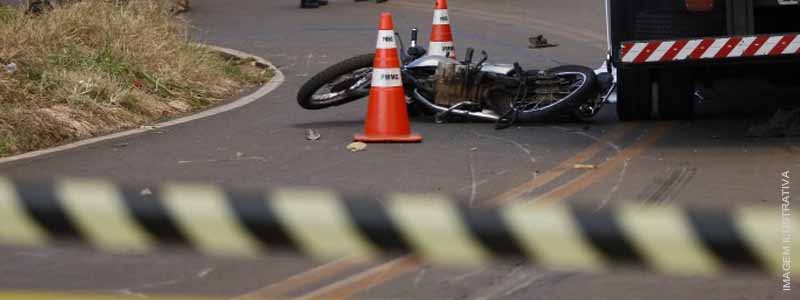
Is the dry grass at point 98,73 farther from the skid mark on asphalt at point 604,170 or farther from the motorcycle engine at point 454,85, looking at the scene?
the skid mark on asphalt at point 604,170

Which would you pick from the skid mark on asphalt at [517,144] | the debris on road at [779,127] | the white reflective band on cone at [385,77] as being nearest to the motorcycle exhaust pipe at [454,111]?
the skid mark on asphalt at [517,144]

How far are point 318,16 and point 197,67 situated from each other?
8.68 metres

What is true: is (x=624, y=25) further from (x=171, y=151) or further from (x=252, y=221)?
(x=252, y=221)

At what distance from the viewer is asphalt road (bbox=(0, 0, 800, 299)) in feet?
17.1

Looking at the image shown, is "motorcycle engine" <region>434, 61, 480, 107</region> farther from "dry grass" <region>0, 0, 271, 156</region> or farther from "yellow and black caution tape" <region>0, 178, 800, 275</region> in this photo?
"yellow and black caution tape" <region>0, 178, 800, 275</region>

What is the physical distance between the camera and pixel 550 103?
32.6 ft

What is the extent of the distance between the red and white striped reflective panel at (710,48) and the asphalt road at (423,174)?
0.57 metres

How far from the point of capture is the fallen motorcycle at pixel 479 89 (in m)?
9.93

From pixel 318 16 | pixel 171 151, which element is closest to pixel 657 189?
pixel 171 151

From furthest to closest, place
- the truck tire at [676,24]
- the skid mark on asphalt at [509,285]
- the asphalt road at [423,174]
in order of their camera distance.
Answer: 1. the truck tire at [676,24]
2. the asphalt road at [423,174]
3. the skid mark on asphalt at [509,285]

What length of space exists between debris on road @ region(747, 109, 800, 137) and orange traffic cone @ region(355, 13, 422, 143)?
85.9 inches

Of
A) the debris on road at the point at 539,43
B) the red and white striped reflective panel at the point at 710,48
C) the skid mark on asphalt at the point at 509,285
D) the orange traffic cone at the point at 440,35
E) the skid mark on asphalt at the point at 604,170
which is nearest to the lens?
the skid mark on asphalt at the point at 509,285

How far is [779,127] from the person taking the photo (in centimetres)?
921

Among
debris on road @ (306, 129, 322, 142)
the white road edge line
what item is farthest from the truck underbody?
the white road edge line
